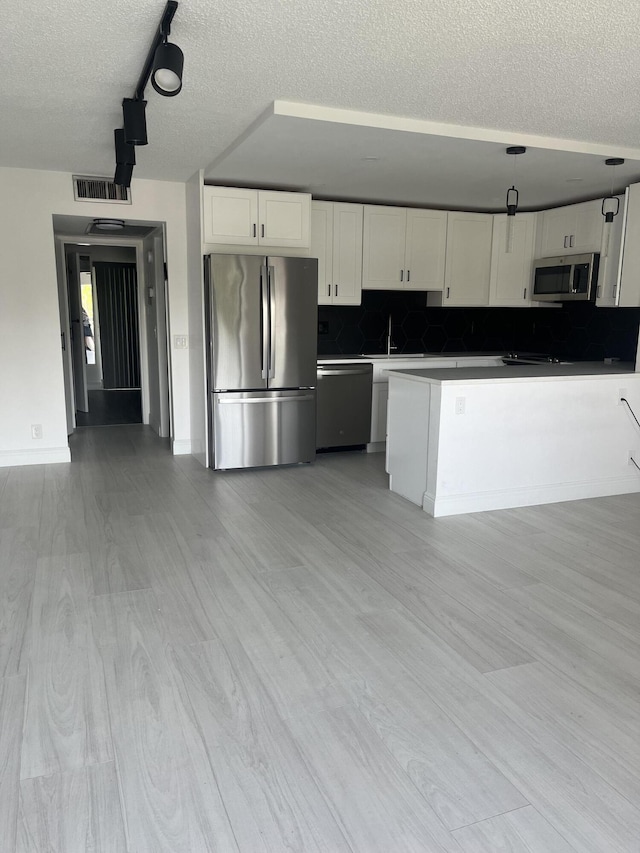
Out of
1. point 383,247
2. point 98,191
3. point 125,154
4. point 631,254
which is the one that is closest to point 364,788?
point 125,154

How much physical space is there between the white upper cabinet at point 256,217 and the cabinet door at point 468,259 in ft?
5.36

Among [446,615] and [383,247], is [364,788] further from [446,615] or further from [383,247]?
[383,247]

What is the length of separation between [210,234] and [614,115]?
9.87ft

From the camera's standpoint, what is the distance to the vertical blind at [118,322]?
9648mm

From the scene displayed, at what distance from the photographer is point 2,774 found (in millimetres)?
1801

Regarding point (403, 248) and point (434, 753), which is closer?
point (434, 753)

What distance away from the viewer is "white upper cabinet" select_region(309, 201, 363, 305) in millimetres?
5723

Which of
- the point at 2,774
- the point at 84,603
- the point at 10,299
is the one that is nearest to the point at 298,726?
the point at 2,774

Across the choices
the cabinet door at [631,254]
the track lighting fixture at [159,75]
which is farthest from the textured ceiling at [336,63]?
the cabinet door at [631,254]

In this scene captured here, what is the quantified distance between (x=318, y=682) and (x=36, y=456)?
156 inches

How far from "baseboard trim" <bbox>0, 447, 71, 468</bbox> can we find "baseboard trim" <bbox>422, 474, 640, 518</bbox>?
3184 mm

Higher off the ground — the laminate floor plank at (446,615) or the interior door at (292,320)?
the interior door at (292,320)

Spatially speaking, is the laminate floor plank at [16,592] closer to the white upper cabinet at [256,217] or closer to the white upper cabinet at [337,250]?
the white upper cabinet at [256,217]

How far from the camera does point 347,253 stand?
587cm
